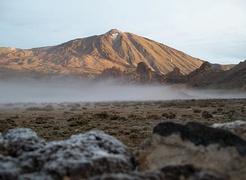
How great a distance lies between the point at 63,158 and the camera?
5613 mm

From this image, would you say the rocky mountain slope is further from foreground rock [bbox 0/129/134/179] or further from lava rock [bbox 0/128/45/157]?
lava rock [bbox 0/128/45/157]

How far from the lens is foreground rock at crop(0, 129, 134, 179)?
5207 mm

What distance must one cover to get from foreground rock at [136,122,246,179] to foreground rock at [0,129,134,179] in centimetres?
49

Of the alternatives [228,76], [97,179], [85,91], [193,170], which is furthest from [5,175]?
[85,91]

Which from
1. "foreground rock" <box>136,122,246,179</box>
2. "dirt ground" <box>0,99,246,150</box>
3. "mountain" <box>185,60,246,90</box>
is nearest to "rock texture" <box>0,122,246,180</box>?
"foreground rock" <box>136,122,246,179</box>

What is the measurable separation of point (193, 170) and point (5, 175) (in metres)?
2.99

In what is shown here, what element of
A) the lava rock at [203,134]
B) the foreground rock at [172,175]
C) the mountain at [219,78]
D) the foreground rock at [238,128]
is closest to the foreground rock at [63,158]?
the foreground rock at [172,175]

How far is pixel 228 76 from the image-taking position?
100812 millimetres

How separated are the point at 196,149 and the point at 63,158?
2.43 metres

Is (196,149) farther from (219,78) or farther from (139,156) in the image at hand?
(219,78)

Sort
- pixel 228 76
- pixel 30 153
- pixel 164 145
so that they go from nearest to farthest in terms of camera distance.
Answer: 1. pixel 30 153
2. pixel 164 145
3. pixel 228 76

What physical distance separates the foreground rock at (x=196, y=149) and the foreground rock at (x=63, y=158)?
1.62ft

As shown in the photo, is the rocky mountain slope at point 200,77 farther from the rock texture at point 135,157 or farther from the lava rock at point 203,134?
the rock texture at point 135,157

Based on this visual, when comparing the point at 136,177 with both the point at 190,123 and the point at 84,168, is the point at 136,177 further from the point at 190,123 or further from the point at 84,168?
the point at 190,123
